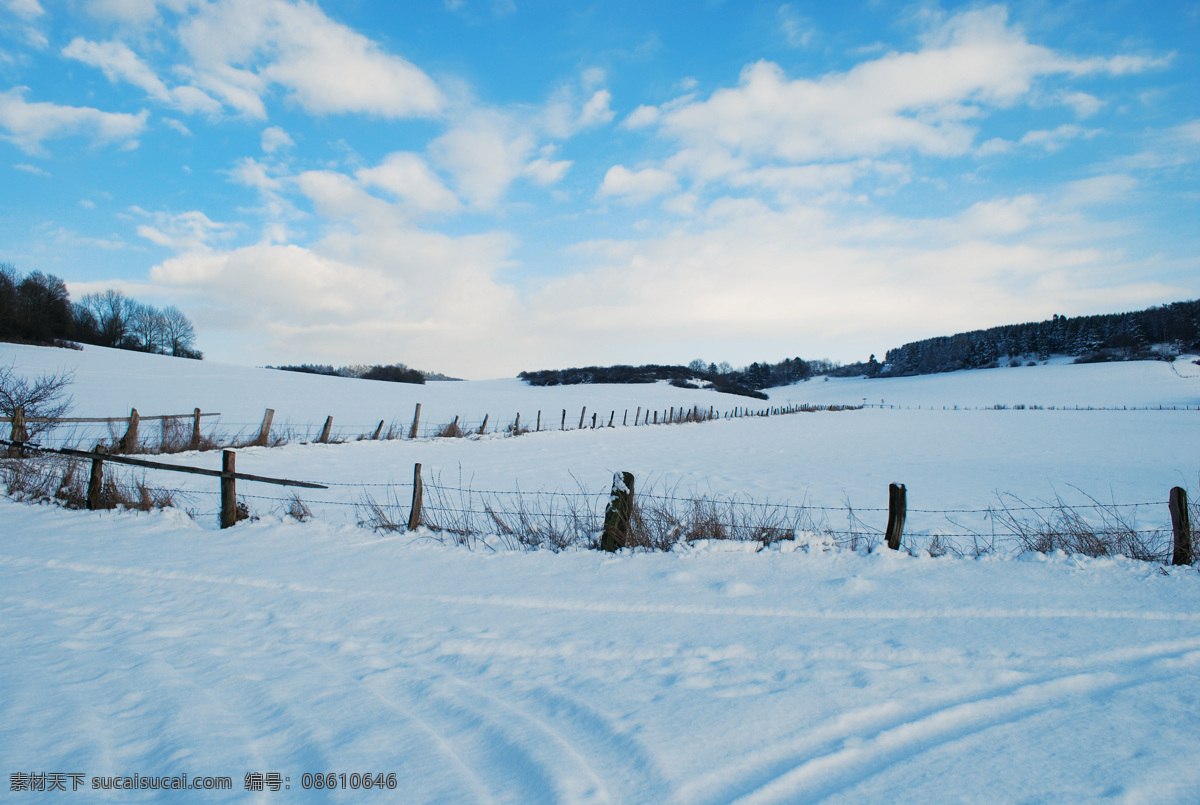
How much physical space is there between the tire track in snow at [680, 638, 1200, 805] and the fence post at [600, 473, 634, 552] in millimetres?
3670

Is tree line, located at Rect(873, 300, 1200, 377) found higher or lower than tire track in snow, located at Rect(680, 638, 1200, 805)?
higher

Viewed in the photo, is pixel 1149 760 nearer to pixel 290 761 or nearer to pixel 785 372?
pixel 290 761

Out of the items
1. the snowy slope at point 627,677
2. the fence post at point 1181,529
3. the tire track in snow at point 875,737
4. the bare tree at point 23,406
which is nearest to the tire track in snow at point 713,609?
the snowy slope at point 627,677

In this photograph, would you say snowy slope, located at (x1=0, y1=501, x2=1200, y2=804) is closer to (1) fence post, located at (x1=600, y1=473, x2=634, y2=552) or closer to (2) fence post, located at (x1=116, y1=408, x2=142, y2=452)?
(1) fence post, located at (x1=600, y1=473, x2=634, y2=552)

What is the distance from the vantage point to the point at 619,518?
6.55 m

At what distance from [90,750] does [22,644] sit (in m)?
2.08

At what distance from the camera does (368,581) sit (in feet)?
18.7

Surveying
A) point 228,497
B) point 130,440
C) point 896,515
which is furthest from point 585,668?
point 130,440

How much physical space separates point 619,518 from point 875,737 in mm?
3899

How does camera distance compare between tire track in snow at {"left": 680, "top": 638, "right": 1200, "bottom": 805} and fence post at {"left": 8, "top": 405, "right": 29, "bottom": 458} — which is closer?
tire track in snow at {"left": 680, "top": 638, "right": 1200, "bottom": 805}

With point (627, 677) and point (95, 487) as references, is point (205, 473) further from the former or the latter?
point (627, 677)

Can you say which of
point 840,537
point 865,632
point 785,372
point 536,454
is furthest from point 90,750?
point 785,372

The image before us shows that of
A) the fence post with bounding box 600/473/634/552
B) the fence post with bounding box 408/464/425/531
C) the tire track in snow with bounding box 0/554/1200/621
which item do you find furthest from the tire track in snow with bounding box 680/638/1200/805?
the fence post with bounding box 408/464/425/531

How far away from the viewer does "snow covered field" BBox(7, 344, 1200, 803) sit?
265cm
